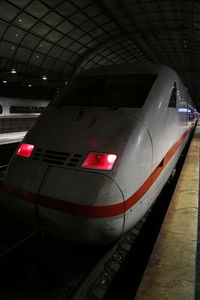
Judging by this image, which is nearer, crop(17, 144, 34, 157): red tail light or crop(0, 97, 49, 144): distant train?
crop(17, 144, 34, 157): red tail light

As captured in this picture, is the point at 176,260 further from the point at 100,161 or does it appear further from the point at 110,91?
the point at 110,91

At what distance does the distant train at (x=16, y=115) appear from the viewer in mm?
18453

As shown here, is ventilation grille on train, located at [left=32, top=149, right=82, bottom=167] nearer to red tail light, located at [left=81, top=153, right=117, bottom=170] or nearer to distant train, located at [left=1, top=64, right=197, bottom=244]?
distant train, located at [left=1, top=64, right=197, bottom=244]

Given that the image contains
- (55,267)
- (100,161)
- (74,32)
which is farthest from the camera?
(74,32)

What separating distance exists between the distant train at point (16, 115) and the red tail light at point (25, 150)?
14.4m

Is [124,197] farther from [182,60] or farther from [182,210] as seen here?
[182,60]

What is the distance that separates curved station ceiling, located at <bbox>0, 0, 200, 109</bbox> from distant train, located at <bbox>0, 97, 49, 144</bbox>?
1.51 metres

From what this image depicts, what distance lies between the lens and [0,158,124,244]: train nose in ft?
9.53

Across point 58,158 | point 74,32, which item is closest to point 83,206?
point 58,158

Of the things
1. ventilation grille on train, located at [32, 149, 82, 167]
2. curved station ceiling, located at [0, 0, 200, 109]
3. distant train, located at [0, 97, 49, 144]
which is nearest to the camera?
ventilation grille on train, located at [32, 149, 82, 167]

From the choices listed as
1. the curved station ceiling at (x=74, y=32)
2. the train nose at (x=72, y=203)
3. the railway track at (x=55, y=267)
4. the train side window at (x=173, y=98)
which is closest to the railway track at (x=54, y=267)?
the railway track at (x=55, y=267)

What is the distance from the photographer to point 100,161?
3146 mm

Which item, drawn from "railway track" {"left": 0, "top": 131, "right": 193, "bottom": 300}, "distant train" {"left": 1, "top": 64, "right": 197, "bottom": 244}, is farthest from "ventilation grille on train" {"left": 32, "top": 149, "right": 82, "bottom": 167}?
"railway track" {"left": 0, "top": 131, "right": 193, "bottom": 300}

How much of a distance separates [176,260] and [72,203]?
5.29ft
